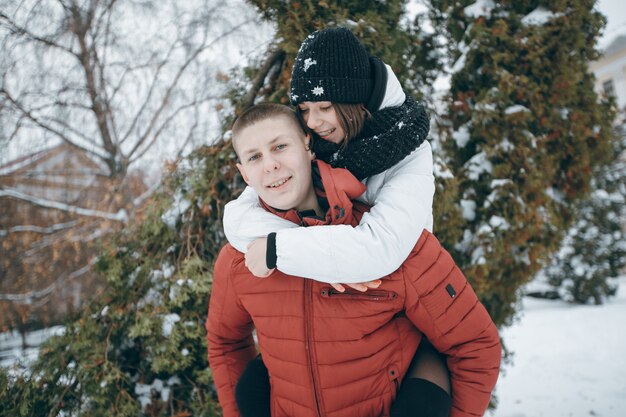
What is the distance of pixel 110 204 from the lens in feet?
23.1

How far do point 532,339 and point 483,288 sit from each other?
265 inches

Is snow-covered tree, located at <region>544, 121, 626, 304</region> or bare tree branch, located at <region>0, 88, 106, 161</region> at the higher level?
bare tree branch, located at <region>0, 88, 106, 161</region>

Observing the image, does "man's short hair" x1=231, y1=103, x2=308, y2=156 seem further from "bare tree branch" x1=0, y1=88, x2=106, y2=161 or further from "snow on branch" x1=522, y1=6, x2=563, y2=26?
"bare tree branch" x1=0, y1=88, x2=106, y2=161

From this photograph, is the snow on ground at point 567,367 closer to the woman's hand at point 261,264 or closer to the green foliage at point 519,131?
the green foliage at point 519,131

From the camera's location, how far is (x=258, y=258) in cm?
130

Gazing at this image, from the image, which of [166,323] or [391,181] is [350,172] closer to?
[391,181]

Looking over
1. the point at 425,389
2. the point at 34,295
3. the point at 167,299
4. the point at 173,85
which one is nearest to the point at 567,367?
the point at 425,389

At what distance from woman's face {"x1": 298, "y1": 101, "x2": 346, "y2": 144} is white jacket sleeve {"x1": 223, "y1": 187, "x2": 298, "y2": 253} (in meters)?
0.43

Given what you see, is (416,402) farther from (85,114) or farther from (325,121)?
(85,114)

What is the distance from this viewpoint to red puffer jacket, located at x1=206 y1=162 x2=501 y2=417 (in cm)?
131

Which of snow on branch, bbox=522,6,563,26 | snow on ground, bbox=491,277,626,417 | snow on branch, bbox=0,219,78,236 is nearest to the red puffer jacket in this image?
snow on branch, bbox=522,6,563,26

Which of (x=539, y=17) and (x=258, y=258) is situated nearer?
(x=258, y=258)

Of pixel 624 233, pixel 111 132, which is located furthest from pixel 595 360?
pixel 111 132

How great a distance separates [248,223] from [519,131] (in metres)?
2.32
